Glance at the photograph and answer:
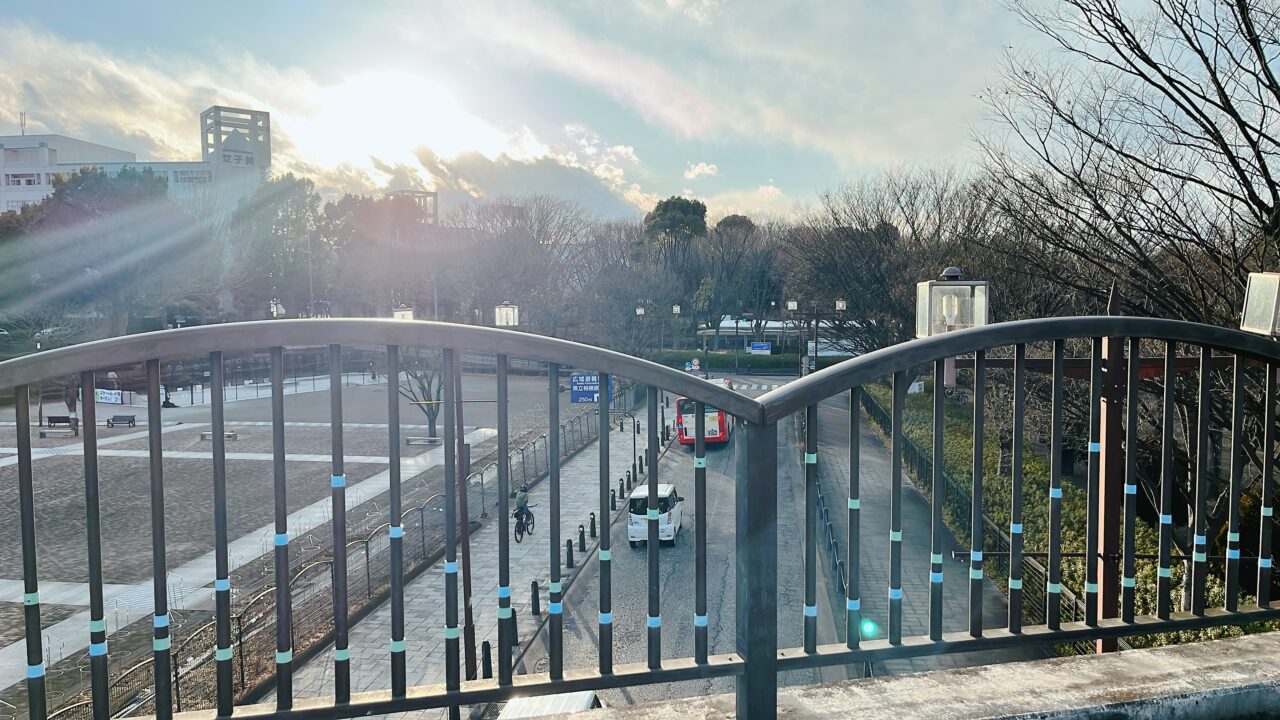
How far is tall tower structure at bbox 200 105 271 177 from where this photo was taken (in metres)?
67.2

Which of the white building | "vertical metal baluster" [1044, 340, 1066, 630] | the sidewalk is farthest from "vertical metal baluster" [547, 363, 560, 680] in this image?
the white building

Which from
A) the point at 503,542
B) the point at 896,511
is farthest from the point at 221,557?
the point at 896,511

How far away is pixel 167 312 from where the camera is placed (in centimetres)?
3503

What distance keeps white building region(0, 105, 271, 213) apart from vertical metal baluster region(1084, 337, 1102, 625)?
5962 centimetres

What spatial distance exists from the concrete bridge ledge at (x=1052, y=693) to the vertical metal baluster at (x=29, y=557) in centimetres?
132

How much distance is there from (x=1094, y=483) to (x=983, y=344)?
812 millimetres

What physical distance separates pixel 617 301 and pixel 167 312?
20376mm

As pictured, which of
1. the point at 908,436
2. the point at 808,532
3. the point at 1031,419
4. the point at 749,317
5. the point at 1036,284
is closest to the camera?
the point at 808,532

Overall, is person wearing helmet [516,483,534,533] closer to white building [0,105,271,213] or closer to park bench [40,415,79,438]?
park bench [40,415,79,438]

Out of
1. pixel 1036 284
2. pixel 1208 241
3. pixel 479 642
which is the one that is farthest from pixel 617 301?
pixel 1208 241

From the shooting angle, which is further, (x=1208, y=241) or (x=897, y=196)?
(x=897, y=196)

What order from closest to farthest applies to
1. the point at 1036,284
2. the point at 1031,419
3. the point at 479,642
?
the point at 479,642, the point at 1031,419, the point at 1036,284

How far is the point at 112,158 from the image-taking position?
6856 cm

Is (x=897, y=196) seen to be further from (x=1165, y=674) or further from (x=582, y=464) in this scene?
(x=1165, y=674)
